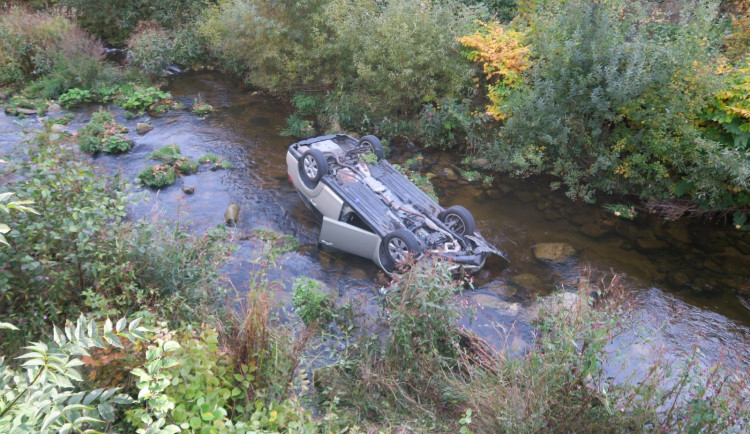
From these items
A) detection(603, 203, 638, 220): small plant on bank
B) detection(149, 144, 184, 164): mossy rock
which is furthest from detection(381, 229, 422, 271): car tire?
detection(149, 144, 184, 164): mossy rock

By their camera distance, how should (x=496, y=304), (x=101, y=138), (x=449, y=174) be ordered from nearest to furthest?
(x=496, y=304)
(x=449, y=174)
(x=101, y=138)

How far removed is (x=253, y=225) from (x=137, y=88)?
7214 millimetres

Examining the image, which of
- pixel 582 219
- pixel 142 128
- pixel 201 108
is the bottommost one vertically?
pixel 142 128

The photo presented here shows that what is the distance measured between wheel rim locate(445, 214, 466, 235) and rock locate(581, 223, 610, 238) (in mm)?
2671

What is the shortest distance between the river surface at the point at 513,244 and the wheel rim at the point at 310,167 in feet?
3.18

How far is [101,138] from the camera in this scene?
34.0 ft

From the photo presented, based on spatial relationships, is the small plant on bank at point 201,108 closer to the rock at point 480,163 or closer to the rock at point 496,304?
the rock at point 480,163

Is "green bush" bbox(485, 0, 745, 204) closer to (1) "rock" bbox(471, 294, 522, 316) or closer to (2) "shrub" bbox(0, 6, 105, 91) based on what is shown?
(1) "rock" bbox(471, 294, 522, 316)

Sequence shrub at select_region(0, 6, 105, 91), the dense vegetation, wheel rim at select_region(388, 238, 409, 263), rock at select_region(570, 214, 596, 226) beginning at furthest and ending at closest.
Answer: shrub at select_region(0, 6, 105, 91) → rock at select_region(570, 214, 596, 226) → wheel rim at select_region(388, 238, 409, 263) → the dense vegetation

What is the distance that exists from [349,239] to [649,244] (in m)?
5.24

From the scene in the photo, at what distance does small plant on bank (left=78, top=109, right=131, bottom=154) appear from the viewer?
1001 cm

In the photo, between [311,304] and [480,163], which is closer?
[311,304]

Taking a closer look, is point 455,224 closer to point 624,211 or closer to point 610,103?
point 624,211

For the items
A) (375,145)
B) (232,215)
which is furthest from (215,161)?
(375,145)
